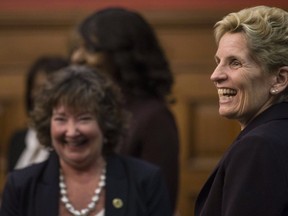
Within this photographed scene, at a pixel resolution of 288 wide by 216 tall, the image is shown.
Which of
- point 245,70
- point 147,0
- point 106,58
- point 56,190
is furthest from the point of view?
point 147,0

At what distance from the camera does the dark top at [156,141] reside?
13.5 feet

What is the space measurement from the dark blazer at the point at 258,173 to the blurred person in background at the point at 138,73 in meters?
1.28

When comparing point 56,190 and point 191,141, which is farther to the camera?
point 191,141

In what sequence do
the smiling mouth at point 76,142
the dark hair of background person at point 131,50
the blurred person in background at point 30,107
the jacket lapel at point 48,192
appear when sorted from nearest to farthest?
the jacket lapel at point 48,192 < the smiling mouth at point 76,142 < the dark hair of background person at point 131,50 < the blurred person in background at point 30,107

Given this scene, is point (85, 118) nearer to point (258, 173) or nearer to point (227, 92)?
point (227, 92)

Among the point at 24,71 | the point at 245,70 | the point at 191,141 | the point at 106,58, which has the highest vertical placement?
the point at 245,70

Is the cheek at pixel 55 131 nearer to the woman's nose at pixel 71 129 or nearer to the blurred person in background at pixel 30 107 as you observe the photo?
the woman's nose at pixel 71 129

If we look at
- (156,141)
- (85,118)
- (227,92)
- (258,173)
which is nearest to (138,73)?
(156,141)

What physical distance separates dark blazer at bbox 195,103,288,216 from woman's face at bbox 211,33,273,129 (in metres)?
0.10

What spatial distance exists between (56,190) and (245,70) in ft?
3.78

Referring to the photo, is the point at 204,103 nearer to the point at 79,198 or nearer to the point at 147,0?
the point at 147,0

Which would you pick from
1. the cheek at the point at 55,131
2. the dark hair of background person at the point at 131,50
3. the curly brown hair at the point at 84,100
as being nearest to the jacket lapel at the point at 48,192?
the cheek at the point at 55,131

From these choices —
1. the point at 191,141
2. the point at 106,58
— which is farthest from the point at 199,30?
the point at 106,58

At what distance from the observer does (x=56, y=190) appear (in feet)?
12.4
